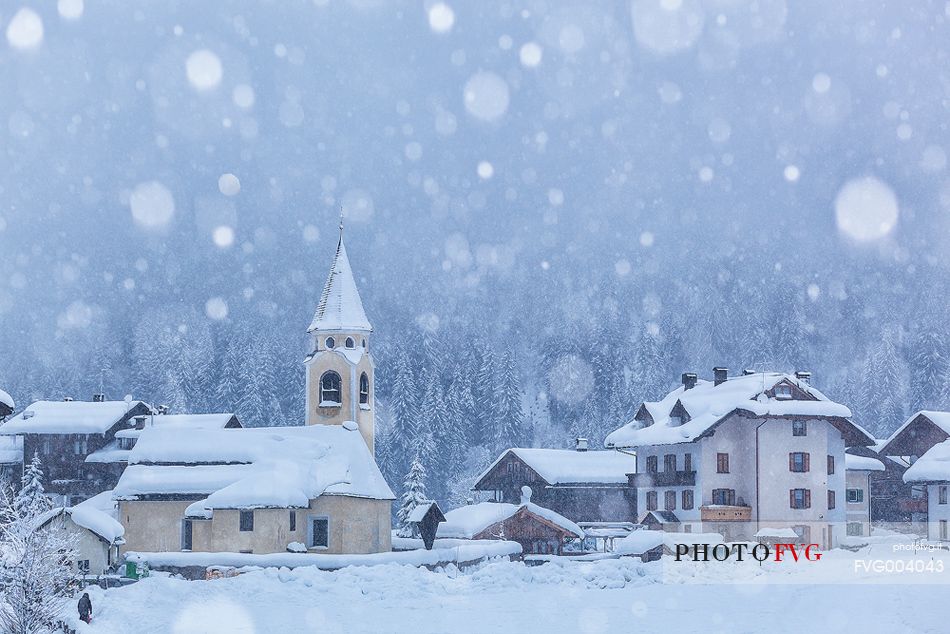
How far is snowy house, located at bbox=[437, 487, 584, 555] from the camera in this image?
68.3 meters

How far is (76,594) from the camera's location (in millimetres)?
40312

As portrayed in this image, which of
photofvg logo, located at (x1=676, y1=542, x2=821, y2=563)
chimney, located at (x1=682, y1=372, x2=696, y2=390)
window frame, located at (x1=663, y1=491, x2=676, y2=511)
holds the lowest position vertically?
photofvg logo, located at (x1=676, y1=542, x2=821, y2=563)

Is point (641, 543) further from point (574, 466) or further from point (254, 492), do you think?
point (574, 466)

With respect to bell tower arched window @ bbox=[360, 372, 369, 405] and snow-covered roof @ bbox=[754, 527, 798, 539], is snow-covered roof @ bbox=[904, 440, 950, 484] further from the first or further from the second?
bell tower arched window @ bbox=[360, 372, 369, 405]

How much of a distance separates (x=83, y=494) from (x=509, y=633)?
53.4 metres

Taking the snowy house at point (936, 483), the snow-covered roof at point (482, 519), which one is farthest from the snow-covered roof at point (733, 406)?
the snow-covered roof at point (482, 519)

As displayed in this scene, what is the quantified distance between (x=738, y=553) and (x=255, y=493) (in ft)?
72.1

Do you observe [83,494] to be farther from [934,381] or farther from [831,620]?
[934,381]

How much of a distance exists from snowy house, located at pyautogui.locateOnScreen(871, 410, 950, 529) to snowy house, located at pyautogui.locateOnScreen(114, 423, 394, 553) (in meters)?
33.7

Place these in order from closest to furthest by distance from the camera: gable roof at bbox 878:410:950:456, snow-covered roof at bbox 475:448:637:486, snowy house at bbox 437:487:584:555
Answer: snowy house at bbox 437:487:584:555 < gable roof at bbox 878:410:950:456 < snow-covered roof at bbox 475:448:637:486

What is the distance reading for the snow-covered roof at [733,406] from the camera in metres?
65.6

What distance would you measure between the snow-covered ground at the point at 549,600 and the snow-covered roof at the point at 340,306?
2419cm

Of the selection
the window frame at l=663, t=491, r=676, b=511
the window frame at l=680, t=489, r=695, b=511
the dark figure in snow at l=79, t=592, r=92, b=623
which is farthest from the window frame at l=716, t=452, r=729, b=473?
the dark figure in snow at l=79, t=592, r=92, b=623

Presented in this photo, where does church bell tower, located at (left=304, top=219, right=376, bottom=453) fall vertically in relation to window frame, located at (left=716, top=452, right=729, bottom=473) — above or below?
above
